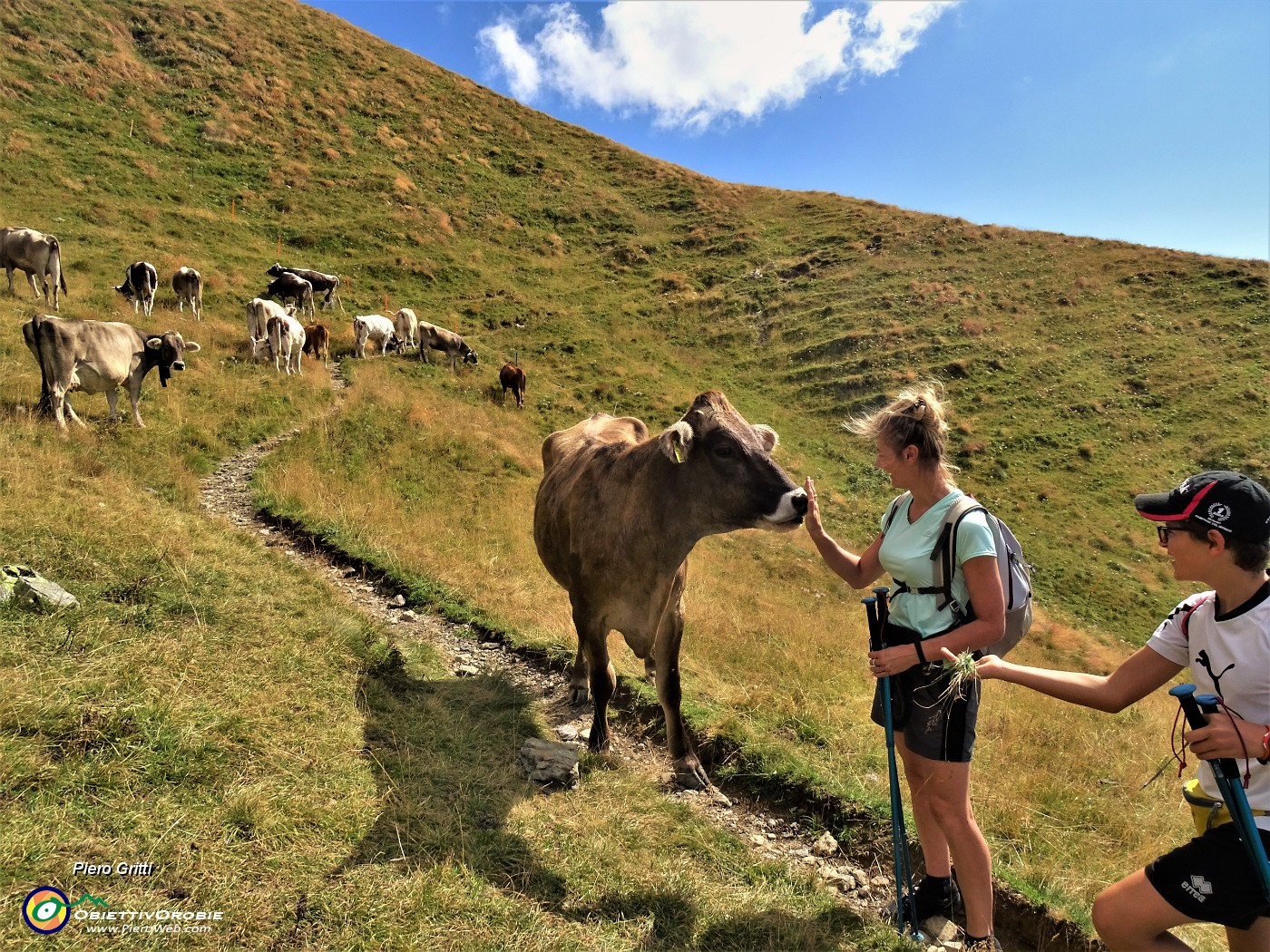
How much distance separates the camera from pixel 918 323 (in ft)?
120

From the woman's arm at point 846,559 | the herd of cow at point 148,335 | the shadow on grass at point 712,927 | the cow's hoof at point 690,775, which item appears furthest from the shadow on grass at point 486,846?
the herd of cow at point 148,335

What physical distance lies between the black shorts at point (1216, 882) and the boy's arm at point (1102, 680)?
0.48 m

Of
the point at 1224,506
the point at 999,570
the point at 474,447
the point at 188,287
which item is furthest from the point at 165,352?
the point at 1224,506

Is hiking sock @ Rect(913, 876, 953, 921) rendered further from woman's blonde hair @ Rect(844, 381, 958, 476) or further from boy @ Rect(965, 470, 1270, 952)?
woman's blonde hair @ Rect(844, 381, 958, 476)

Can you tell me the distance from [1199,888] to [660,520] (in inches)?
132

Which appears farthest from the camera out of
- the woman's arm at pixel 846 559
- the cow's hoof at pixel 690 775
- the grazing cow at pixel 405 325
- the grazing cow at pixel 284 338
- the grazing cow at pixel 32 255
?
the grazing cow at pixel 405 325

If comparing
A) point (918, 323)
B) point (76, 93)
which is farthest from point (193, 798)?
point (76, 93)

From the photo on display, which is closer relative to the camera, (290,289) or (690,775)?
(690,775)

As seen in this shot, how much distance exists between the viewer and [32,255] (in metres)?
16.2

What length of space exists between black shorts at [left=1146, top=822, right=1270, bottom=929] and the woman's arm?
5.63 feet

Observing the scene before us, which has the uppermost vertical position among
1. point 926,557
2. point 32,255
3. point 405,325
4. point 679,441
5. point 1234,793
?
point 405,325

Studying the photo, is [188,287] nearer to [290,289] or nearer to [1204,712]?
[290,289]

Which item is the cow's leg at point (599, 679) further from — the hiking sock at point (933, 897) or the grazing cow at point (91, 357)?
the grazing cow at point (91, 357)

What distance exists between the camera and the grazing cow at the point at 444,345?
23344 millimetres
